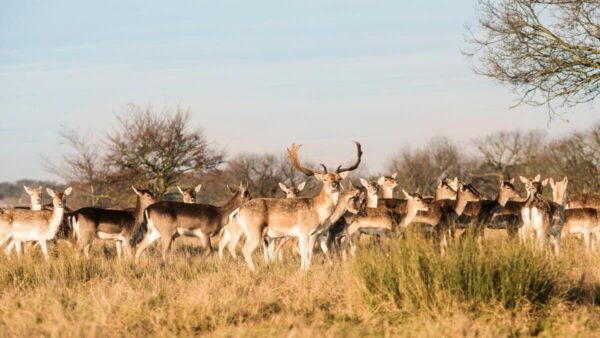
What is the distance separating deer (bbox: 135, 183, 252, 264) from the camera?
14573mm

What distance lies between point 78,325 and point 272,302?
211cm

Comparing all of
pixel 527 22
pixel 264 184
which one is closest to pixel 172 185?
pixel 527 22

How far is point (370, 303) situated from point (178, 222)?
7.00m

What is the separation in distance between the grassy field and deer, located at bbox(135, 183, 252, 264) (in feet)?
16.1

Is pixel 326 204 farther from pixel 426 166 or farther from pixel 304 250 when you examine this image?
pixel 426 166

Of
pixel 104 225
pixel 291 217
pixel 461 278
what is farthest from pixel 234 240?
pixel 461 278

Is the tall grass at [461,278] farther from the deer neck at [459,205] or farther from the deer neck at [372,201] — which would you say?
the deer neck at [372,201]

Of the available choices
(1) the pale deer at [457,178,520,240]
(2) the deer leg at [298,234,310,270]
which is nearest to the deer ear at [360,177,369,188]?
(1) the pale deer at [457,178,520,240]

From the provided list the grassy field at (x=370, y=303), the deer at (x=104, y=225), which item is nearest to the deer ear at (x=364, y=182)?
the deer at (x=104, y=225)

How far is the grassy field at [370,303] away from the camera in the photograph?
25.4ft

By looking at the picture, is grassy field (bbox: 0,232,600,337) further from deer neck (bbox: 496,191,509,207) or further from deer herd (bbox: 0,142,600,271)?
deer neck (bbox: 496,191,509,207)

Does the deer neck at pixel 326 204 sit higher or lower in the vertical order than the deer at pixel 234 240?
higher

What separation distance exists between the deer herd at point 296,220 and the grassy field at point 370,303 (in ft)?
11.6

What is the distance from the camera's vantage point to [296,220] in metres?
13.1
